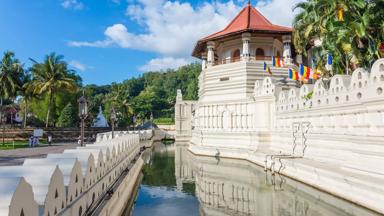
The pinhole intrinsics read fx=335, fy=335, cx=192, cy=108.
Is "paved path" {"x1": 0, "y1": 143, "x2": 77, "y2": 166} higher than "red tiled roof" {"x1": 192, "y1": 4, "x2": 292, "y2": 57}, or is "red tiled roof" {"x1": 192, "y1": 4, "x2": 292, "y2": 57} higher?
"red tiled roof" {"x1": 192, "y1": 4, "x2": 292, "y2": 57}

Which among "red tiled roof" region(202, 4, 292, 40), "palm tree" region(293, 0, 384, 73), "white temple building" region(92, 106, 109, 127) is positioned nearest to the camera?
"palm tree" region(293, 0, 384, 73)

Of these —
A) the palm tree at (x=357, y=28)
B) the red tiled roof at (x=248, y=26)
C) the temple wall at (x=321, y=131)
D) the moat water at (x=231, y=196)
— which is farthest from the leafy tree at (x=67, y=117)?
the palm tree at (x=357, y=28)

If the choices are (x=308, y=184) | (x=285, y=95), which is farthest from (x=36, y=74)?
(x=308, y=184)

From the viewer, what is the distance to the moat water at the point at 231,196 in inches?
413

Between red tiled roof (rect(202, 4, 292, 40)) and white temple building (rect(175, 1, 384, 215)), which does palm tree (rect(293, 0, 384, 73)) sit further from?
red tiled roof (rect(202, 4, 292, 40))

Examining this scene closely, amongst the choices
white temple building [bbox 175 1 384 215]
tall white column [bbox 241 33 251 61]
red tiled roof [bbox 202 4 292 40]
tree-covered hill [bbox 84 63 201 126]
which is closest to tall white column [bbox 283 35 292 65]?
white temple building [bbox 175 1 384 215]

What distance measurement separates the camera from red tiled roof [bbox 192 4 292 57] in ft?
99.1

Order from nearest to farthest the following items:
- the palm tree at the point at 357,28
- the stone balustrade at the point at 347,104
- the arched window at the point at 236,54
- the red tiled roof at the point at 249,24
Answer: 1. the stone balustrade at the point at 347,104
2. the palm tree at the point at 357,28
3. the red tiled roof at the point at 249,24
4. the arched window at the point at 236,54

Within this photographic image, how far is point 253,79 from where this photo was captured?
2959 centimetres

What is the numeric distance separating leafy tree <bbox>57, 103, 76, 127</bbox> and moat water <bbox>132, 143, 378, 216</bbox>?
31208 mm

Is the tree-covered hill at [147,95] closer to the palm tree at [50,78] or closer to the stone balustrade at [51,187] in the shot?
the palm tree at [50,78]

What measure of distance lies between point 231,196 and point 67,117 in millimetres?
38999

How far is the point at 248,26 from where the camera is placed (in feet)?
104

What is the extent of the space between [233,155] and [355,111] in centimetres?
1369
